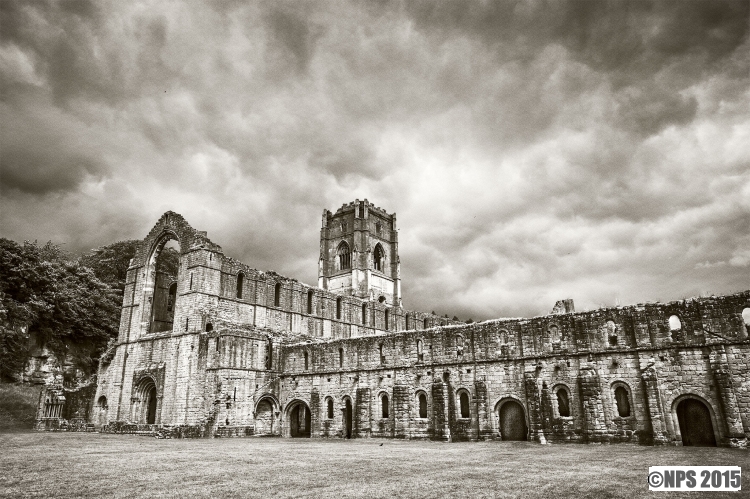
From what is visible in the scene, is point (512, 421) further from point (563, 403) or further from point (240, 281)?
point (240, 281)

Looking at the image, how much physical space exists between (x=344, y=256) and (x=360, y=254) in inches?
144

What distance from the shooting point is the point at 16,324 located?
40.5m

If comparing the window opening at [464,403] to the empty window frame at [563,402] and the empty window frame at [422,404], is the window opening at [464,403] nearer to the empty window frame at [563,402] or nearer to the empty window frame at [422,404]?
the empty window frame at [422,404]

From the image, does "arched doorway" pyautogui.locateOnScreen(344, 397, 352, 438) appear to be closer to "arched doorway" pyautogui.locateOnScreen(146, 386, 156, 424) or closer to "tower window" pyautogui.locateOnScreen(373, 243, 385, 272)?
"arched doorway" pyautogui.locateOnScreen(146, 386, 156, 424)

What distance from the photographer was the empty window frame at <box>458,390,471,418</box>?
98.5 ft

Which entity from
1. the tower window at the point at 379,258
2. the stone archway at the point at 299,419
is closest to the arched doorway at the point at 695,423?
the stone archway at the point at 299,419

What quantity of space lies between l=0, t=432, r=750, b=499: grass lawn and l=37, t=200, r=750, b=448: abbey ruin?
3.74 metres

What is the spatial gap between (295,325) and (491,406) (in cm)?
2150

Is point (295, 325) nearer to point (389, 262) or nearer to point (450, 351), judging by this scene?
point (450, 351)

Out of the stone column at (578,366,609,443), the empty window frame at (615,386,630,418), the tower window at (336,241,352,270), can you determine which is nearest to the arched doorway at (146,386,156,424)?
the stone column at (578,366,609,443)

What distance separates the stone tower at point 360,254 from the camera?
7125 cm

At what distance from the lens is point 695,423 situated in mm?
23750

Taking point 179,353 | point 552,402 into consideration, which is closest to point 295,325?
point 179,353

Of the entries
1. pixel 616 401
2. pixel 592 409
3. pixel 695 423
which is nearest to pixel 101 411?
pixel 592 409
